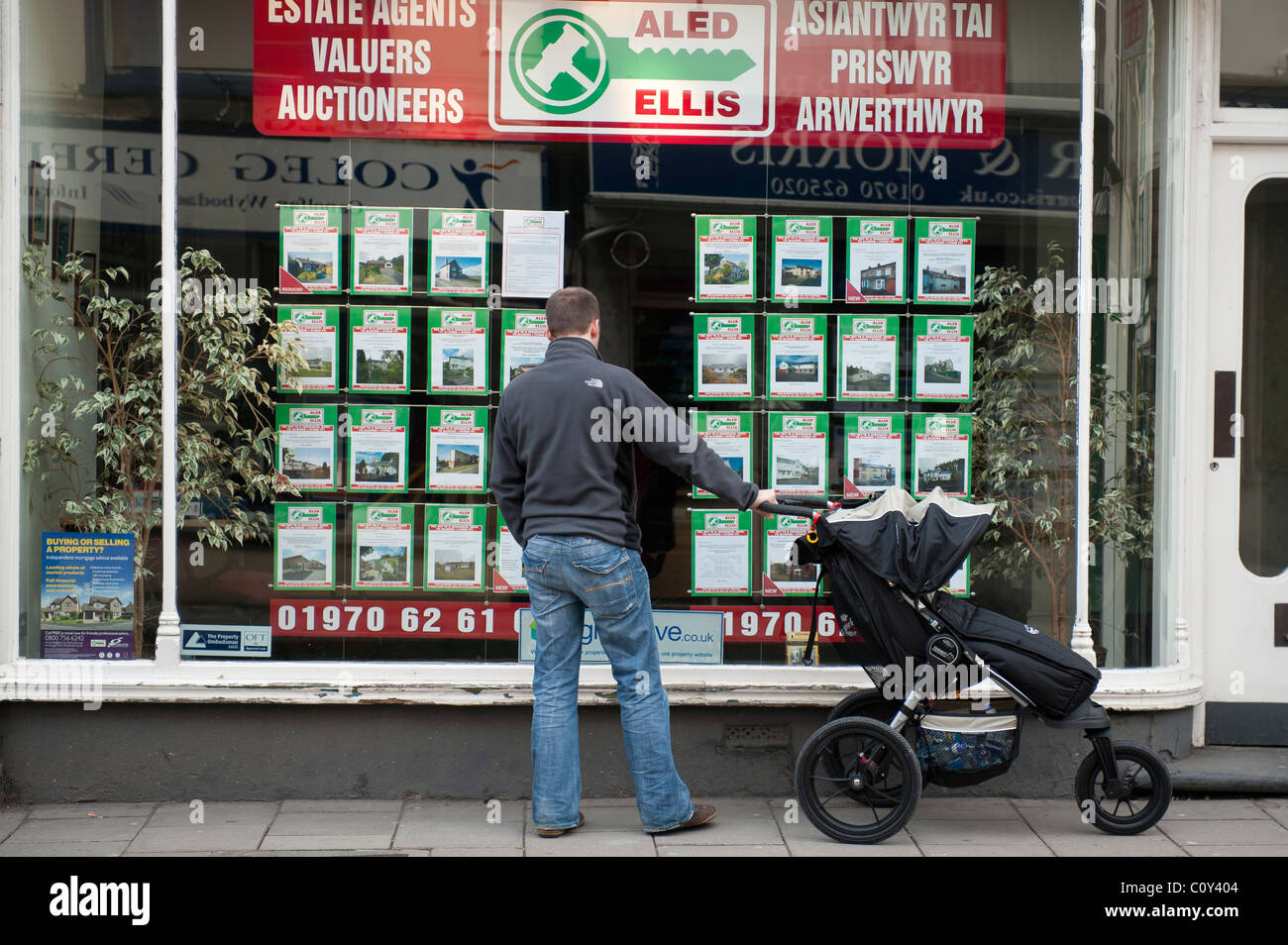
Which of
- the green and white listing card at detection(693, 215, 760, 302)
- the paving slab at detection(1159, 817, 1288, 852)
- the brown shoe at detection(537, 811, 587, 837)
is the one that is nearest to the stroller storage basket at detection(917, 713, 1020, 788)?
the paving slab at detection(1159, 817, 1288, 852)

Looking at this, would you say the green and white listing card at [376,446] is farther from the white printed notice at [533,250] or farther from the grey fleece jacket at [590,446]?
the grey fleece jacket at [590,446]

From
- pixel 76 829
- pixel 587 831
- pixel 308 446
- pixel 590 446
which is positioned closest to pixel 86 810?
pixel 76 829

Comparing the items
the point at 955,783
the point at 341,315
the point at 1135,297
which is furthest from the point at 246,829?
the point at 1135,297

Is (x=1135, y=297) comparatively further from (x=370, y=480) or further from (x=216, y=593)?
(x=216, y=593)

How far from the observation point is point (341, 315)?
5.93 m

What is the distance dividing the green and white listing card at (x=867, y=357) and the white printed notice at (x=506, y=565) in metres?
1.58

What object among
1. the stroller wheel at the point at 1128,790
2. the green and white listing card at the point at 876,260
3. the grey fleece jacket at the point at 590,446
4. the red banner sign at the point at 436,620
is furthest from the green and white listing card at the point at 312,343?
the stroller wheel at the point at 1128,790

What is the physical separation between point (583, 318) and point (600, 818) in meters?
1.98

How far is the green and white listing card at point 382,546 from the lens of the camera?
5957mm

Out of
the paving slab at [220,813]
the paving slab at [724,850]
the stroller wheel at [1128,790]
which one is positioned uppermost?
the stroller wheel at [1128,790]

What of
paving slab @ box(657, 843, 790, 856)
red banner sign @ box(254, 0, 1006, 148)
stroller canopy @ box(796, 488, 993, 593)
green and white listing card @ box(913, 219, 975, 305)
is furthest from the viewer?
green and white listing card @ box(913, 219, 975, 305)

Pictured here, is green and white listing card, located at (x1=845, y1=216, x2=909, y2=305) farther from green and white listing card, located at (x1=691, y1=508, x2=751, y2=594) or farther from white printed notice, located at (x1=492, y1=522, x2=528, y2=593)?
white printed notice, located at (x1=492, y1=522, x2=528, y2=593)

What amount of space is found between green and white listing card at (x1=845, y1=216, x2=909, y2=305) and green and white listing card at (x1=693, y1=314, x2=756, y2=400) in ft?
1.58

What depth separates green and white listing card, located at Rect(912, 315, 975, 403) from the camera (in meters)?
5.99
